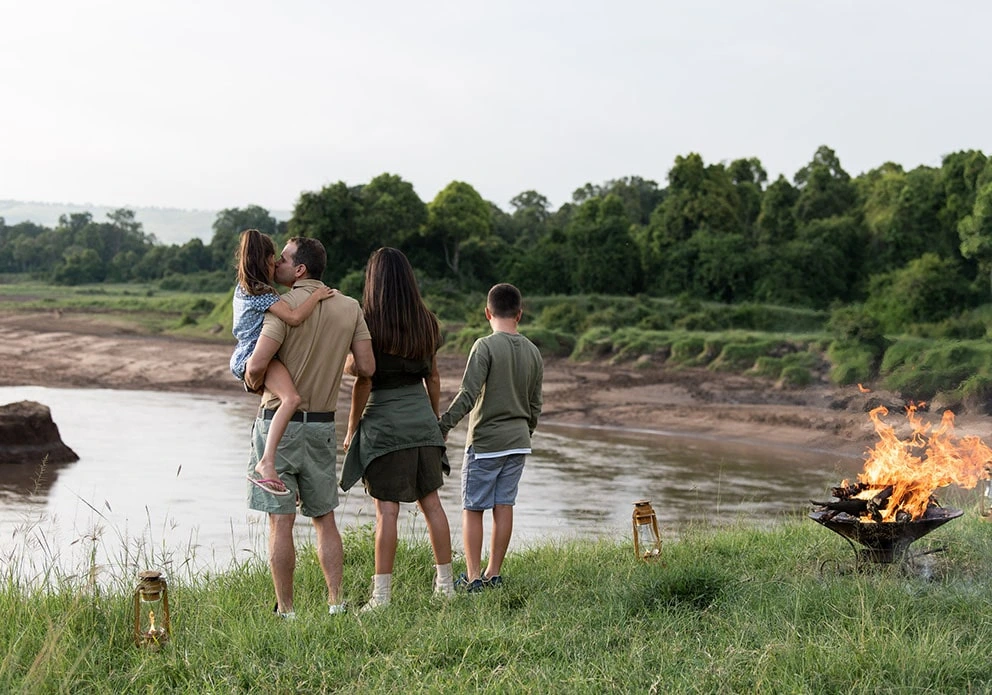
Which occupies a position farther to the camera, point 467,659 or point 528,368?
A: point 528,368

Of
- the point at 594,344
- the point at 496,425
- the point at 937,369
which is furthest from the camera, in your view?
the point at 594,344

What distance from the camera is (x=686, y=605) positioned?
5500 mm

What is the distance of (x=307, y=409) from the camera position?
5.45 metres

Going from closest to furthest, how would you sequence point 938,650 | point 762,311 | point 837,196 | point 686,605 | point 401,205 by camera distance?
point 938,650 → point 686,605 → point 762,311 → point 401,205 → point 837,196

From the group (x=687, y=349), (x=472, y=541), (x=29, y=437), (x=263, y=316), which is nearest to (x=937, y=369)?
(x=687, y=349)

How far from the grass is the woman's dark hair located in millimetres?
1544

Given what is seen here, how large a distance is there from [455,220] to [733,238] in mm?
9293

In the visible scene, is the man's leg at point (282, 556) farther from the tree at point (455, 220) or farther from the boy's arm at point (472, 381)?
the tree at point (455, 220)

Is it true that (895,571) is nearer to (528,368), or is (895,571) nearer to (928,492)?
(928,492)

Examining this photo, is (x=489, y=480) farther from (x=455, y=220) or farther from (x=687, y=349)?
(x=455, y=220)

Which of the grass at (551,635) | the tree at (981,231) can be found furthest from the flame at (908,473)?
the tree at (981,231)

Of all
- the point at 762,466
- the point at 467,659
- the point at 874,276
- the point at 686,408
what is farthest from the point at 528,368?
the point at 874,276

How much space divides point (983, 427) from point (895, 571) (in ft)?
42.9

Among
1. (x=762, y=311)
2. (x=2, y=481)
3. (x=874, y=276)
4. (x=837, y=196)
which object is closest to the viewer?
(x=2, y=481)
